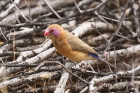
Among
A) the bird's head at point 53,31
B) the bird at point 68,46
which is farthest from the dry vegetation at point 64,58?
the bird's head at point 53,31

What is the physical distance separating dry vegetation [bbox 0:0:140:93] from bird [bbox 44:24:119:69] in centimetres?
14

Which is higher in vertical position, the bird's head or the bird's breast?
the bird's head

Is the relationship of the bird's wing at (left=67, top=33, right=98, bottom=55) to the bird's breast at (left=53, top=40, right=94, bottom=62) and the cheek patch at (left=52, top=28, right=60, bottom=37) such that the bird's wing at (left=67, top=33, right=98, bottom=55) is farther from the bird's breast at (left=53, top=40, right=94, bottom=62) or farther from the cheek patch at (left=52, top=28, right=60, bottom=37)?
the cheek patch at (left=52, top=28, right=60, bottom=37)

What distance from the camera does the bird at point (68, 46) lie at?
4.47 metres

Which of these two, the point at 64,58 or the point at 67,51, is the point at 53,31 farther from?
the point at 64,58

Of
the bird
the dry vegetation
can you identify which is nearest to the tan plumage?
the bird

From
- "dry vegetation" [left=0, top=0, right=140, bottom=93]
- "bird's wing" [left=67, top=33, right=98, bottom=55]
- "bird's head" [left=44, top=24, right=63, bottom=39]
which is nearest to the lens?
"dry vegetation" [left=0, top=0, right=140, bottom=93]

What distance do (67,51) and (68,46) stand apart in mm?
78

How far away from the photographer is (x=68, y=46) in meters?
4.55

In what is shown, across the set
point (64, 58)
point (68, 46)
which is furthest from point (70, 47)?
point (64, 58)

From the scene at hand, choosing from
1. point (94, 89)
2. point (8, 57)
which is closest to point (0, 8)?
point (8, 57)

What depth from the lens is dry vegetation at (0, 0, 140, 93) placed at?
13.5 ft

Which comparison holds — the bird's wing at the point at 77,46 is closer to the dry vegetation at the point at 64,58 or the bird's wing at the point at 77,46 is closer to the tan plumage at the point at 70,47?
the tan plumage at the point at 70,47

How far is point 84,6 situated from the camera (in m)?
6.69
